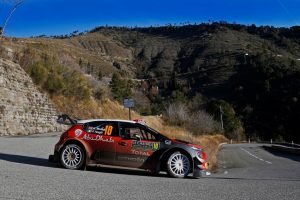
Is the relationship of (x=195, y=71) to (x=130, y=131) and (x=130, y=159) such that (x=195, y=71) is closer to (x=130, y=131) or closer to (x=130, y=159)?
(x=130, y=131)

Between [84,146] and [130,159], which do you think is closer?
[130,159]

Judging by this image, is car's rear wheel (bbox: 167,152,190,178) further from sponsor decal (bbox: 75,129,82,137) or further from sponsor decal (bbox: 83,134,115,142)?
sponsor decal (bbox: 75,129,82,137)

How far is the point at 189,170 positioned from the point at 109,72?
92648mm

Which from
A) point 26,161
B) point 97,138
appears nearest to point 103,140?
point 97,138

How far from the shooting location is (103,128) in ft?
41.4

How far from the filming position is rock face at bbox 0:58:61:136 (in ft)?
84.5

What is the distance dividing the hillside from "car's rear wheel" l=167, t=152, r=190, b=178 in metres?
23.0

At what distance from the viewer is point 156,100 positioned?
328 ft

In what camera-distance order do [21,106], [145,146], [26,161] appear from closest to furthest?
[145,146] → [26,161] → [21,106]

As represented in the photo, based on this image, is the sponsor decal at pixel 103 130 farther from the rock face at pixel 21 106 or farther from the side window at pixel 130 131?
the rock face at pixel 21 106

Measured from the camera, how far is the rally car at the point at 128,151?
1216cm

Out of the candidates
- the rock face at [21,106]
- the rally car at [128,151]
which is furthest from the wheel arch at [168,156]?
the rock face at [21,106]

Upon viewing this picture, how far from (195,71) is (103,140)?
112598 mm

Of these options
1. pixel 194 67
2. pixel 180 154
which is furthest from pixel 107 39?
pixel 180 154
